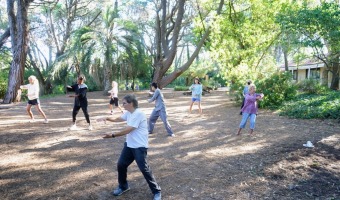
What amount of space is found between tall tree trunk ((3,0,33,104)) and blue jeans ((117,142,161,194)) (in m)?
13.6

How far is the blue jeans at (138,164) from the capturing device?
159 inches

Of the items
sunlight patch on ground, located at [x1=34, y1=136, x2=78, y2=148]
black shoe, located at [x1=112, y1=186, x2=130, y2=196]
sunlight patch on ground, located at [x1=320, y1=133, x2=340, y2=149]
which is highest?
sunlight patch on ground, located at [x1=34, y1=136, x2=78, y2=148]

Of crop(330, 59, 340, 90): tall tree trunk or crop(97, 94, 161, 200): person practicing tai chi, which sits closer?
crop(97, 94, 161, 200): person practicing tai chi

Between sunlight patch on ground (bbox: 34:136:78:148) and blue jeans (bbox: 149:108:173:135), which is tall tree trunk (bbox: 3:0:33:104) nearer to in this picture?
sunlight patch on ground (bbox: 34:136:78:148)

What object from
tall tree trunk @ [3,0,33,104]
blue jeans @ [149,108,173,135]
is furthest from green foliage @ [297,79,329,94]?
tall tree trunk @ [3,0,33,104]

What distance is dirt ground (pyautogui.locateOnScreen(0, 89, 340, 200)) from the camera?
4602mm

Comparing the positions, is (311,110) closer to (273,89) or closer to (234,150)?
(273,89)

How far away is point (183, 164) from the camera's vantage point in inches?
232

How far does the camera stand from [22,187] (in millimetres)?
4633

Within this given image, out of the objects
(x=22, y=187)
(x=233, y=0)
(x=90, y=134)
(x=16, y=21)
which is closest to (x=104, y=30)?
(x=16, y=21)

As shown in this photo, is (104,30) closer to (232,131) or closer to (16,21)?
(16,21)

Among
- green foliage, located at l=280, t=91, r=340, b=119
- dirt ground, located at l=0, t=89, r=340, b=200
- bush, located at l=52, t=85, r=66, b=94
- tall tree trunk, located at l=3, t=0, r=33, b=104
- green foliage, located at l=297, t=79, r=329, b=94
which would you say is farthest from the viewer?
bush, located at l=52, t=85, r=66, b=94

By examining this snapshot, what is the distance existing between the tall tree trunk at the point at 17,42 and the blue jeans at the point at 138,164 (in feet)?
44.5

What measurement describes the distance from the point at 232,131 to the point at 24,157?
19.4 feet
